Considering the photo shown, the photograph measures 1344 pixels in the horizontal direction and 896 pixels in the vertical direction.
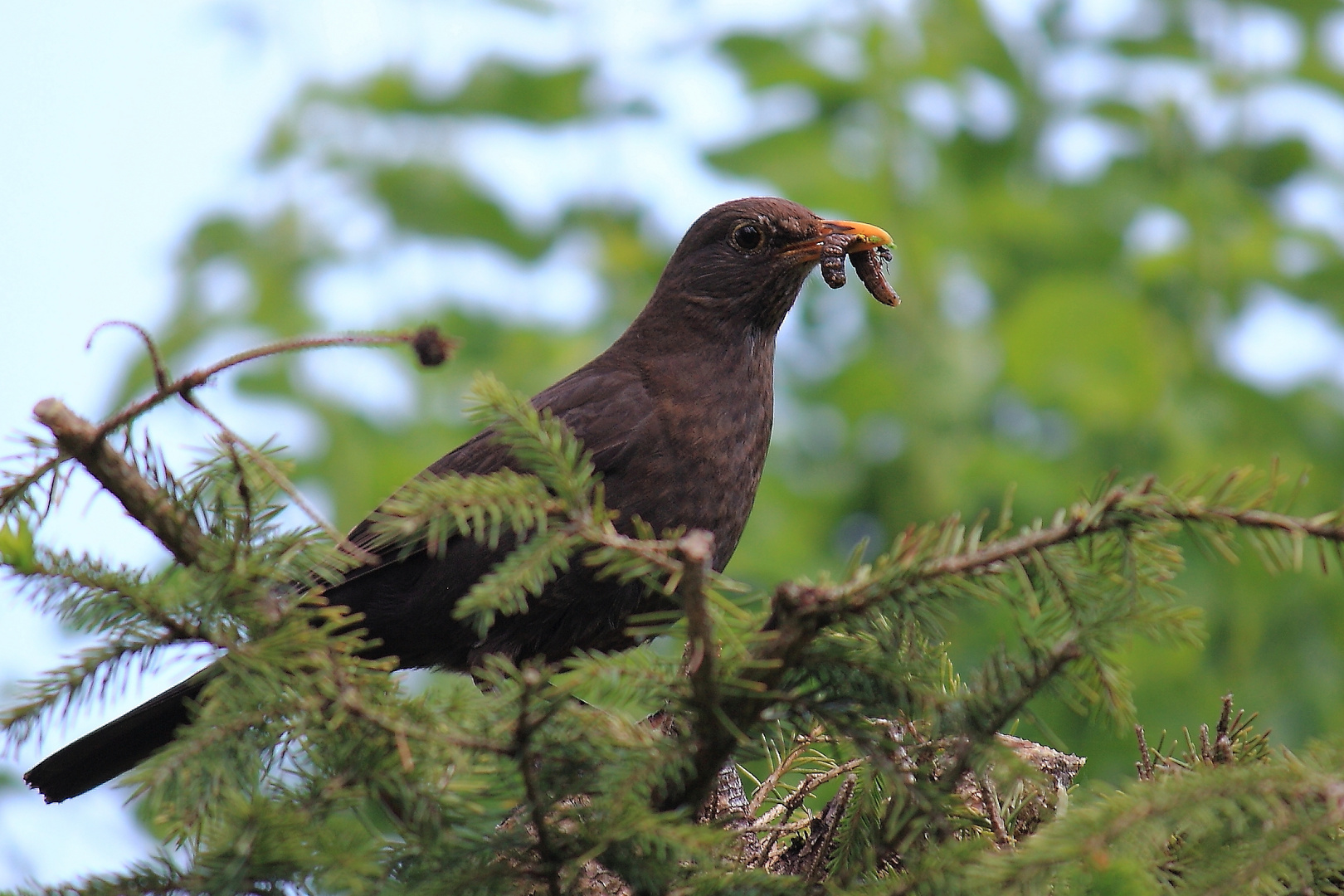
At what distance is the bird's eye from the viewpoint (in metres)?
3.96

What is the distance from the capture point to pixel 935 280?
698 cm

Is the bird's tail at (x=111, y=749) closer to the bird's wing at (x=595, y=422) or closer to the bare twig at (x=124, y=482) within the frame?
the bird's wing at (x=595, y=422)

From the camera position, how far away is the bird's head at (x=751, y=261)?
3.87 meters

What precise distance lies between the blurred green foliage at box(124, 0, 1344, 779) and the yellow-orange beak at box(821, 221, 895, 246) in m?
2.62

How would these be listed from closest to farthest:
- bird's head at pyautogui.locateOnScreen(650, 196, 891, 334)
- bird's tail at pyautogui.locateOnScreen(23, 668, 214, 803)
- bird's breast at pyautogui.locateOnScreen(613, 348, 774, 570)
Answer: bird's tail at pyautogui.locateOnScreen(23, 668, 214, 803), bird's breast at pyautogui.locateOnScreen(613, 348, 774, 570), bird's head at pyautogui.locateOnScreen(650, 196, 891, 334)

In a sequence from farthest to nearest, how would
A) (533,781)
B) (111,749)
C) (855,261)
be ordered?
(855,261) < (111,749) < (533,781)

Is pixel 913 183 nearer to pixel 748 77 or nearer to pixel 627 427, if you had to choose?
pixel 748 77

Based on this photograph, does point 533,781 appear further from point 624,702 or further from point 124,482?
point 124,482

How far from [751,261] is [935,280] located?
10.8 feet

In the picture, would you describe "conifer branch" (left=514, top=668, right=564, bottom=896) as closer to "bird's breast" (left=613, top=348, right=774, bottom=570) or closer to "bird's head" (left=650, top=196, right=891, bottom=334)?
"bird's breast" (left=613, top=348, right=774, bottom=570)

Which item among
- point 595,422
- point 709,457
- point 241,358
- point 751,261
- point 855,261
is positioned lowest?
point 709,457

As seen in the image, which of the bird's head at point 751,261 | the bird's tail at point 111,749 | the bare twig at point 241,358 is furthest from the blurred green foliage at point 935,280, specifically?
the bare twig at point 241,358

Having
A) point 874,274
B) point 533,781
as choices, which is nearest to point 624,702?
point 533,781

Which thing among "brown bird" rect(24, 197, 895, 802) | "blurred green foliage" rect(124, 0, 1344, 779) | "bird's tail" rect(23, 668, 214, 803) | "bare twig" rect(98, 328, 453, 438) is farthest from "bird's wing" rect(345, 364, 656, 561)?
"blurred green foliage" rect(124, 0, 1344, 779)
